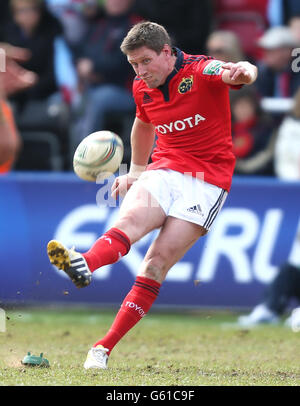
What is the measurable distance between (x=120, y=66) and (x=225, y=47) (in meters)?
1.51

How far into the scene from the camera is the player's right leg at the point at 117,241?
5.76m

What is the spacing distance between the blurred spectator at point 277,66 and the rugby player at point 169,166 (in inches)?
193

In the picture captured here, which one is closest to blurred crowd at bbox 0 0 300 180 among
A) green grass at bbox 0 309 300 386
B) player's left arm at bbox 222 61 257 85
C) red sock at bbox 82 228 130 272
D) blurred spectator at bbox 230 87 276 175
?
blurred spectator at bbox 230 87 276 175

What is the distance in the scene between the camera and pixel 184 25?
11789 mm

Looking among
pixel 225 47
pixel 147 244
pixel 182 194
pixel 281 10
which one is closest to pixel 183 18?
pixel 225 47

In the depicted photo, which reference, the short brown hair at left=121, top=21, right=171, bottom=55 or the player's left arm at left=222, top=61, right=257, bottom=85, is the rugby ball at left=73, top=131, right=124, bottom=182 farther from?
the player's left arm at left=222, top=61, right=257, bottom=85

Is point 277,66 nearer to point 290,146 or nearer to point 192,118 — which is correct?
point 290,146

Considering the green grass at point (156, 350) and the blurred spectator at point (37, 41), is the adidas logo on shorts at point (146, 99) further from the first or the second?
the blurred spectator at point (37, 41)

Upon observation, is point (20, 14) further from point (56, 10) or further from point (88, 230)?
point (88, 230)

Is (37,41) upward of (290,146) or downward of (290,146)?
upward

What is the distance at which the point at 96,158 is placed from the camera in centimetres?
665

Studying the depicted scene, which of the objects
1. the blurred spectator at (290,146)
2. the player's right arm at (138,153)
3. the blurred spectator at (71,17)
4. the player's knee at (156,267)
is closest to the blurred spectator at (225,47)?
the blurred spectator at (290,146)
